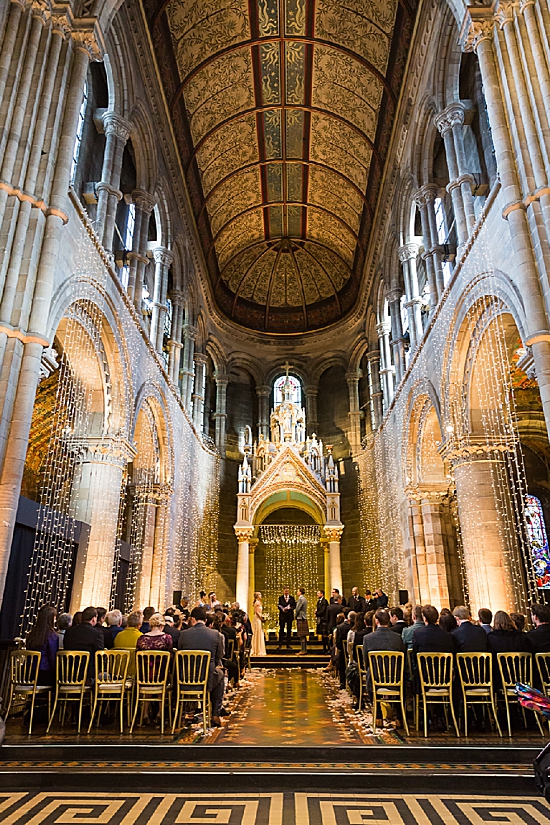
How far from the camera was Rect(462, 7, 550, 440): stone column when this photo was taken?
292 inches

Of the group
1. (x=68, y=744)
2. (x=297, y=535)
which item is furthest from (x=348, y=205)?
(x=68, y=744)

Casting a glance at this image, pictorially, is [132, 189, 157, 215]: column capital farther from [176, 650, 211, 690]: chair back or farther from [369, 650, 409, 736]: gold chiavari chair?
[369, 650, 409, 736]: gold chiavari chair

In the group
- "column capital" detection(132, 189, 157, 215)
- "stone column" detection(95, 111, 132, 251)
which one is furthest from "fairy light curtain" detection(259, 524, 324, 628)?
"stone column" detection(95, 111, 132, 251)

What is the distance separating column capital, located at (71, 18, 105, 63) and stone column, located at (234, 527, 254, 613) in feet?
47.8

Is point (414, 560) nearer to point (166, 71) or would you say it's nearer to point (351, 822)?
point (351, 822)

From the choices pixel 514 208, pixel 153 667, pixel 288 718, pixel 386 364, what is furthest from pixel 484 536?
pixel 386 364

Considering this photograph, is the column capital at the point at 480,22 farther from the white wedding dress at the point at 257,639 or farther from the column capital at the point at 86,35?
the white wedding dress at the point at 257,639

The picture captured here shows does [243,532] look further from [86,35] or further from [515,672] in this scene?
[86,35]

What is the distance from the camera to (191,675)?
705 centimetres

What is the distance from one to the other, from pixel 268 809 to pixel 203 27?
16.7m

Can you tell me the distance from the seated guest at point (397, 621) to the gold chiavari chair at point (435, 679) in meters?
1.46

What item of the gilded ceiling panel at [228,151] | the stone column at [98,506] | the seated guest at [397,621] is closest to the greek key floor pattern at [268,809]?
the seated guest at [397,621]

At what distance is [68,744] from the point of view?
233 inches

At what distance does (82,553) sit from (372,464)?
39.6 ft
